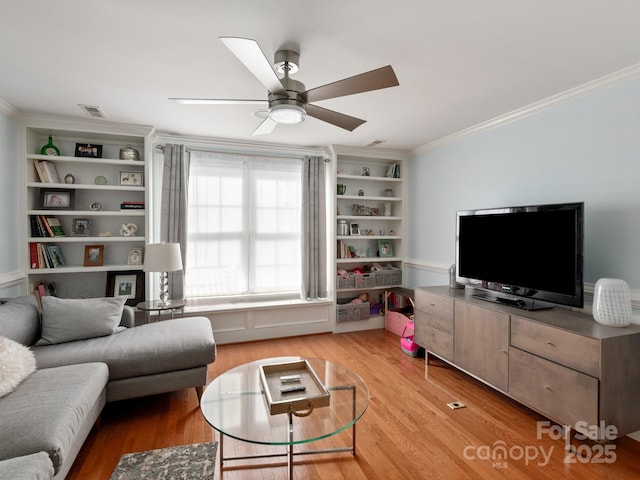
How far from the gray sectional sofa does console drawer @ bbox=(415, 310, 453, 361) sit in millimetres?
2057

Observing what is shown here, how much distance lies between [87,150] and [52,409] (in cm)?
278

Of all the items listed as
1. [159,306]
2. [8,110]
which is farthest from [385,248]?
[8,110]

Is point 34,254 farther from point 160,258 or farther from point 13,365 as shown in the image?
point 13,365

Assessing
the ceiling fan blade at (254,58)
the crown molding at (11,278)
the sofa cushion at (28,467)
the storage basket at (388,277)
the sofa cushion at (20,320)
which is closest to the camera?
the sofa cushion at (28,467)

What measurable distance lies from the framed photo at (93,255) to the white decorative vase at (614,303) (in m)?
4.34

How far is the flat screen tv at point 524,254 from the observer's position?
2.25 m

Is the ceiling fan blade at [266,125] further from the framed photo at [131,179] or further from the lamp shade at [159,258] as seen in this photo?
the framed photo at [131,179]

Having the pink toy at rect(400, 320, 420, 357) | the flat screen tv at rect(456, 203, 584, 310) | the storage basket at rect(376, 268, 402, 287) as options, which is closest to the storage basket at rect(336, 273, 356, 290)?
the storage basket at rect(376, 268, 402, 287)

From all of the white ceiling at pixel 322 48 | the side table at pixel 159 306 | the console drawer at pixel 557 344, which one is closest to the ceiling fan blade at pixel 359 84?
the white ceiling at pixel 322 48

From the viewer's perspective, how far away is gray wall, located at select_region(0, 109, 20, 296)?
284cm

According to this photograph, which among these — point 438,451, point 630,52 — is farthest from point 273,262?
point 630,52

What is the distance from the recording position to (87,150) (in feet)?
11.2

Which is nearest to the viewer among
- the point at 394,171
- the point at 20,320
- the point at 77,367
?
the point at 77,367

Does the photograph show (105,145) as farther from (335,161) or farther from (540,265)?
(540,265)
